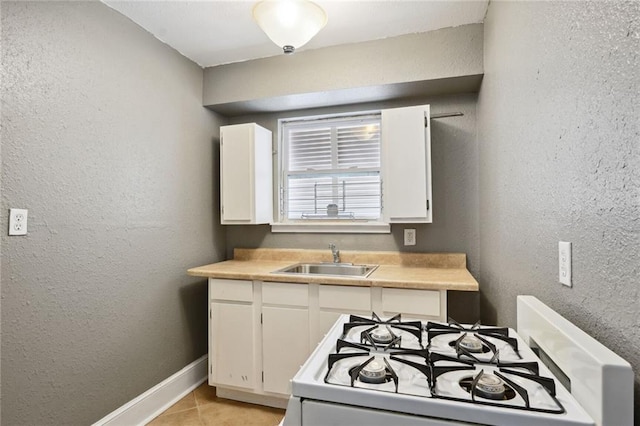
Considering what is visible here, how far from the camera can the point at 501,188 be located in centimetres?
170

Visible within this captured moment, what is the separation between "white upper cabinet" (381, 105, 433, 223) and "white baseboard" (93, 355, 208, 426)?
6.38 ft

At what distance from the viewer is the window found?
2.78 metres

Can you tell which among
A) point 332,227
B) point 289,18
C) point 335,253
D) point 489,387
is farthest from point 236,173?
point 489,387

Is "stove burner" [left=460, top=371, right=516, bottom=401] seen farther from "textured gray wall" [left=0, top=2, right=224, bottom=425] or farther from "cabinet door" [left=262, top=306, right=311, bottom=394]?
"textured gray wall" [left=0, top=2, right=224, bottom=425]

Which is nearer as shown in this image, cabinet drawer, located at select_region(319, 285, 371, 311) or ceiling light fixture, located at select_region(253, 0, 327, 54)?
ceiling light fixture, located at select_region(253, 0, 327, 54)

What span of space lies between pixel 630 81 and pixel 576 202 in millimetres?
341

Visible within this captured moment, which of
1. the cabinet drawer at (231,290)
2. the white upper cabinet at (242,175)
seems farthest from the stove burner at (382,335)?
the white upper cabinet at (242,175)

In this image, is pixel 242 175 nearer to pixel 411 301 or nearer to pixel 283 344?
pixel 283 344

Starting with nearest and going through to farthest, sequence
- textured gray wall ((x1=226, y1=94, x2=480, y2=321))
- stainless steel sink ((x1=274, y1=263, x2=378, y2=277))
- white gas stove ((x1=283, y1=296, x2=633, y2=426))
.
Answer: white gas stove ((x1=283, y1=296, x2=633, y2=426)) → textured gray wall ((x1=226, y1=94, x2=480, y2=321)) → stainless steel sink ((x1=274, y1=263, x2=378, y2=277))

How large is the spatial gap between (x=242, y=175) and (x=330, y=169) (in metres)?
0.76

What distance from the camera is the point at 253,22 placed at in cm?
212

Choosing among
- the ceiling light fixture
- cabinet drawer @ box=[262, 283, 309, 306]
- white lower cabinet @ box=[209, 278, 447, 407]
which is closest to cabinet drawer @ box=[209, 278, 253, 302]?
white lower cabinet @ box=[209, 278, 447, 407]

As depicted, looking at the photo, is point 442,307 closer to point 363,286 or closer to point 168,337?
point 363,286

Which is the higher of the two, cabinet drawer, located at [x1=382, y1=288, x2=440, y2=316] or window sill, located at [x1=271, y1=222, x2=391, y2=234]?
window sill, located at [x1=271, y1=222, x2=391, y2=234]
